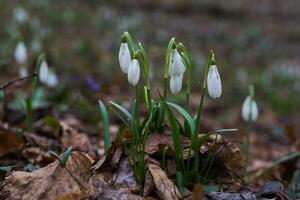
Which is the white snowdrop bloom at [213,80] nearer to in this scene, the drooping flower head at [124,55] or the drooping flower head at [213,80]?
the drooping flower head at [213,80]

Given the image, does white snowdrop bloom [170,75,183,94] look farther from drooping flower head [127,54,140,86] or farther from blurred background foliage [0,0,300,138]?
blurred background foliage [0,0,300,138]

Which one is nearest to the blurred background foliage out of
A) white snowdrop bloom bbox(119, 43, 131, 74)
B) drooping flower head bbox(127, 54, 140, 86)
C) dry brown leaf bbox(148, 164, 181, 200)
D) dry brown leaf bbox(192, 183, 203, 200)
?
white snowdrop bloom bbox(119, 43, 131, 74)

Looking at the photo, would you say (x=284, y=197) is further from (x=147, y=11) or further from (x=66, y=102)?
(x=147, y=11)

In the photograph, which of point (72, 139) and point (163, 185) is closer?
point (163, 185)

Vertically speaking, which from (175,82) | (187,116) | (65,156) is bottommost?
(65,156)

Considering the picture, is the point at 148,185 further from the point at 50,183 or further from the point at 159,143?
the point at 50,183

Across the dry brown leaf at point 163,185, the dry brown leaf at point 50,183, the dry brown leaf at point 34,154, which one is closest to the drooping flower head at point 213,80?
the dry brown leaf at point 163,185

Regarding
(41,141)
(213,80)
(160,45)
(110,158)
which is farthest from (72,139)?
(160,45)
